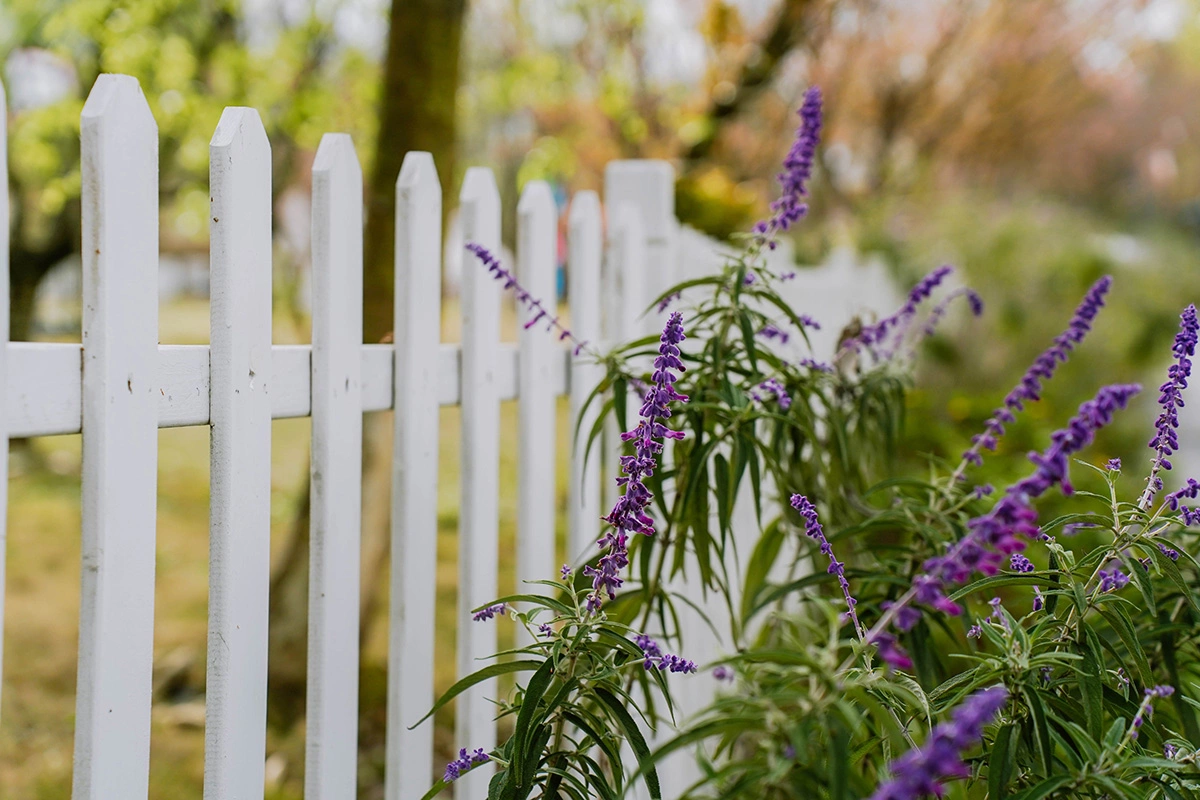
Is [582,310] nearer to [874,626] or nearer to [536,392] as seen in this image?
[536,392]

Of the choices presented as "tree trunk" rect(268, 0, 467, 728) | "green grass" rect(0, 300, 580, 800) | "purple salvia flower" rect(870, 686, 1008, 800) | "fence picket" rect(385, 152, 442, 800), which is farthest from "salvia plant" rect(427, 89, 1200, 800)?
"green grass" rect(0, 300, 580, 800)

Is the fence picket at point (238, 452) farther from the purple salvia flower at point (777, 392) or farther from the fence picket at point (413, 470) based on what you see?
the purple salvia flower at point (777, 392)

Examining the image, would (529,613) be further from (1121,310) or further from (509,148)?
(509,148)

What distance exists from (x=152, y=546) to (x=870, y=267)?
5.84 m

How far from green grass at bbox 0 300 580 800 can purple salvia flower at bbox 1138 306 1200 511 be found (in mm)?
2295

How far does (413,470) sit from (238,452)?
401 mm

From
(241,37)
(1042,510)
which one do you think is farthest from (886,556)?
(241,37)

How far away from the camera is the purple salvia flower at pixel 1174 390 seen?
1.18 meters

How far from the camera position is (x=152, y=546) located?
1.24m

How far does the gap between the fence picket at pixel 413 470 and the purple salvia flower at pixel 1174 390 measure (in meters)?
1.11

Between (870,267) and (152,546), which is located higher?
(870,267)

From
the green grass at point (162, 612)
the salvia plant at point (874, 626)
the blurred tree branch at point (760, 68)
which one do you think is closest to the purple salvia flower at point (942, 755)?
Answer: the salvia plant at point (874, 626)

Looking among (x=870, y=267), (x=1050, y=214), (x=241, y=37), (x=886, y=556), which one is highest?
(x=241, y=37)

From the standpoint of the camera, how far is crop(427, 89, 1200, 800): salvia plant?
87cm
